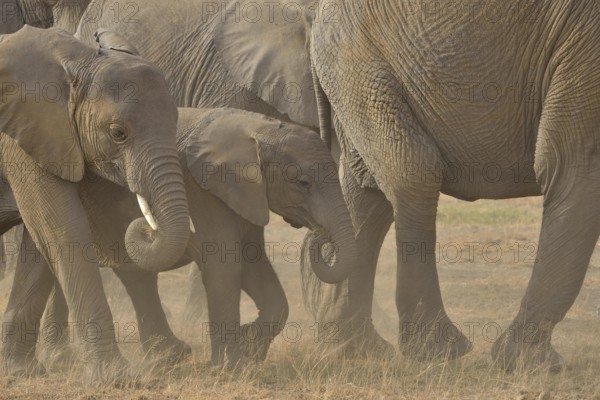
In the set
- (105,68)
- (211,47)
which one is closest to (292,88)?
(211,47)

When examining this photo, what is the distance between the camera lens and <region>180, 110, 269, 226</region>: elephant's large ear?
25.1 feet

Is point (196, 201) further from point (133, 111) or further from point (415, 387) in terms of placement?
point (415, 387)

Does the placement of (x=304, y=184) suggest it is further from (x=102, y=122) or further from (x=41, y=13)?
(x=41, y=13)

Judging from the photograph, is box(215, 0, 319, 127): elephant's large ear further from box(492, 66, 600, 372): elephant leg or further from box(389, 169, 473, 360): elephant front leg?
box(492, 66, 600, 372): elephant leg

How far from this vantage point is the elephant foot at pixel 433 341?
7.99 m

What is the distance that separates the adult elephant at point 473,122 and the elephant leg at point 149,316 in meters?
1.20

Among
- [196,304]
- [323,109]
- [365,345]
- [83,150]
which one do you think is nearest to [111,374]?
[83,150]

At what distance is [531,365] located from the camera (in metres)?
7.45

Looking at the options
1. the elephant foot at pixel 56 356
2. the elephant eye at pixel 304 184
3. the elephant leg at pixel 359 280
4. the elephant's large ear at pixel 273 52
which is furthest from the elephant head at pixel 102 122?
the elephant's large ear at pixel 273 52

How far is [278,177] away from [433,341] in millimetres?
1222

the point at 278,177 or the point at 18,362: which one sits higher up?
the point at 278,177

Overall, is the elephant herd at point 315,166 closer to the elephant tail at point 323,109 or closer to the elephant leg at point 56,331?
the elephant leg at point 56,331

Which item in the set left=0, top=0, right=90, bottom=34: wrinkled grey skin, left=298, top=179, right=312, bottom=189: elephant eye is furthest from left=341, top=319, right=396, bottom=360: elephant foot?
left=0, top=0, right=90, bottom=34: wrinkled grey skin

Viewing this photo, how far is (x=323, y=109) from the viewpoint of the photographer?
346 inches
